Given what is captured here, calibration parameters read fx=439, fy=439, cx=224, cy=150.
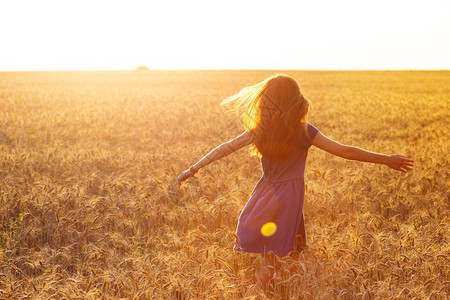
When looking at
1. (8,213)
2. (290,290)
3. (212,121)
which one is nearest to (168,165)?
(8,213)

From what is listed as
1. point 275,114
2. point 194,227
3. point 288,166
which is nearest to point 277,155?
point 288,166

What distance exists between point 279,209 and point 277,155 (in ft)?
1.40

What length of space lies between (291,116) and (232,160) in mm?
4198

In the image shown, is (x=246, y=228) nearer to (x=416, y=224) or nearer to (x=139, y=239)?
(x=139, y=239)

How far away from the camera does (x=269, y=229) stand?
3432 millimetres

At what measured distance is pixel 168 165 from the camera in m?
6.86

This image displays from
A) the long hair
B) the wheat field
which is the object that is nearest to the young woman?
the long hair

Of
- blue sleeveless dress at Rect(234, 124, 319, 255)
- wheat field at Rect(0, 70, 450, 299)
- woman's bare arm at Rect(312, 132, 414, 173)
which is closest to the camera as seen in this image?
wheat field at Rect(0, 70, 450, 299)

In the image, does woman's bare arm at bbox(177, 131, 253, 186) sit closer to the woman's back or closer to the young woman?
the young woman

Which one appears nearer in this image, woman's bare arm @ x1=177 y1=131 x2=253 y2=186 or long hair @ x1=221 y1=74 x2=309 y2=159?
long hair @ x1=221 y1=74 x2=309 y2=159

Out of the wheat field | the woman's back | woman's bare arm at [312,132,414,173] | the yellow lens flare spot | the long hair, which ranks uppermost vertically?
the long hair

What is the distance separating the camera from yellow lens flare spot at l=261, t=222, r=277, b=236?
343 cm

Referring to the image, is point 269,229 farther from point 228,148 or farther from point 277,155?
point 228,148

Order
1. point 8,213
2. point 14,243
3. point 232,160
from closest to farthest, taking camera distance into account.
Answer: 1. point 14,243
2. point 8,213
3. point 232,160
